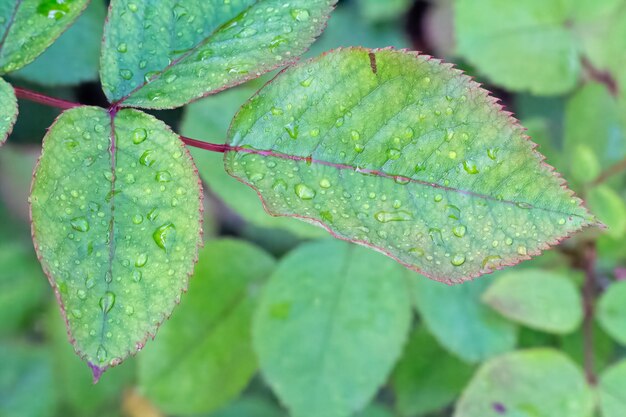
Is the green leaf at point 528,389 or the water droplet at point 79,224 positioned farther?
the green leaf at point 528,389

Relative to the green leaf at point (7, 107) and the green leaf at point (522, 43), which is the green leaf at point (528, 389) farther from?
the green leaf at point (7, 107)

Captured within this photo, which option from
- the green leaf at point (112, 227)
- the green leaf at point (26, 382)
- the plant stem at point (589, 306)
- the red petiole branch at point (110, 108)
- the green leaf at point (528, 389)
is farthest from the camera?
the green leaf at point (26, 382)

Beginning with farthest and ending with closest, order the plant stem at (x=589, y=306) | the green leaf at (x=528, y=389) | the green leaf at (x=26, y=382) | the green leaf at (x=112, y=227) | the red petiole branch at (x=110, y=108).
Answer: the green leaf at (x=26, y=382) < the plant stem at (x=589, y=306) < the green leaf at (x=528, y=389) < the red petiole branch at (x=110, y=108) < the green leaf at (x=112, y=227)

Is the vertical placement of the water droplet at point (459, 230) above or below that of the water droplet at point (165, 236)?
below

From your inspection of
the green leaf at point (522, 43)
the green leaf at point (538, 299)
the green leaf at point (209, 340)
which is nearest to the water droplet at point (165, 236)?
the green leaf at point (209, 340)

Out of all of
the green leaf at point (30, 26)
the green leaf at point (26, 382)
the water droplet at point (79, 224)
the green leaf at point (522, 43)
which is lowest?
the green leaf at point (26, 382)

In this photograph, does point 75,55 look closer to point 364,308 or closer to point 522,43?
point 364,308
